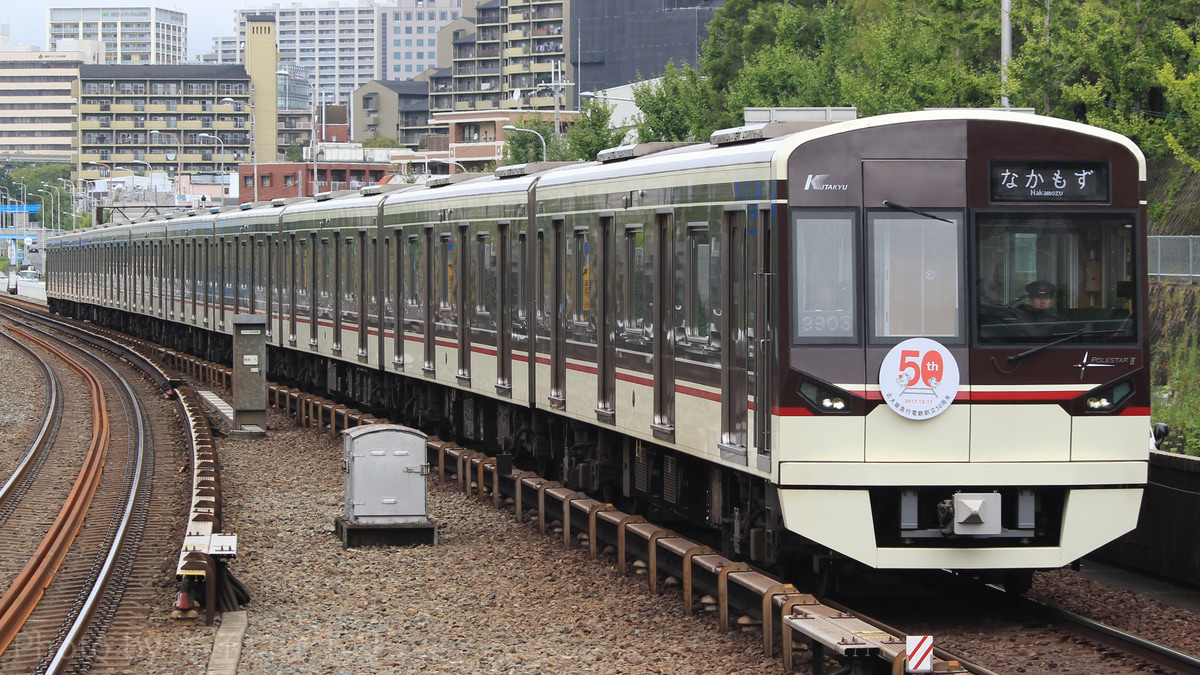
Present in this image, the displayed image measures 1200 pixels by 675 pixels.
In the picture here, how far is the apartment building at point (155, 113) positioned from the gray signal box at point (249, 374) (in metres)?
152

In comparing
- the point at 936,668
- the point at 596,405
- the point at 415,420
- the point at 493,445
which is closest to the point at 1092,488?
the point at 936,668

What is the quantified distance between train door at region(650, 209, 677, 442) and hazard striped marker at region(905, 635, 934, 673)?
4.21 m

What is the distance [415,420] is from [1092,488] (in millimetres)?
13372

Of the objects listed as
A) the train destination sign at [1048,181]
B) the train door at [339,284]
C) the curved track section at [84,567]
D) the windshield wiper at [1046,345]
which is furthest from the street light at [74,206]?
the windshield wiper at [1046,345]

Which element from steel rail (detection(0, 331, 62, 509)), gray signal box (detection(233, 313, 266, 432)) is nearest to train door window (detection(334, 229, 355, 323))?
gray signal box (detection(233, 313, 266, 432))

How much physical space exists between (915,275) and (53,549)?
7.68 metres

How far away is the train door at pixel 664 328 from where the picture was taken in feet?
38.2

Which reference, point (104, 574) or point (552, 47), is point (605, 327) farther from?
point (552, 47)

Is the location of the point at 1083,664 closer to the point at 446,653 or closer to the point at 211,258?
the point at 446,653

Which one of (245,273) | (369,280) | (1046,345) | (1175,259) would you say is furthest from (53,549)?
(245,273)

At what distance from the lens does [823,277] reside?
949cm

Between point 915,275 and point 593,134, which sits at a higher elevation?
point 593,134

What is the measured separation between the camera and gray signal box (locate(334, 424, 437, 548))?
1343 cm

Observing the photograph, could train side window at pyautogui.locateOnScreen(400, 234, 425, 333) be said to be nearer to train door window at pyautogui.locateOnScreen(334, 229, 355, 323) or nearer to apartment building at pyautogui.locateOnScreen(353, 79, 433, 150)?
train door window at pyautogui.locateOnScreen(334, 229, 355, 323)
